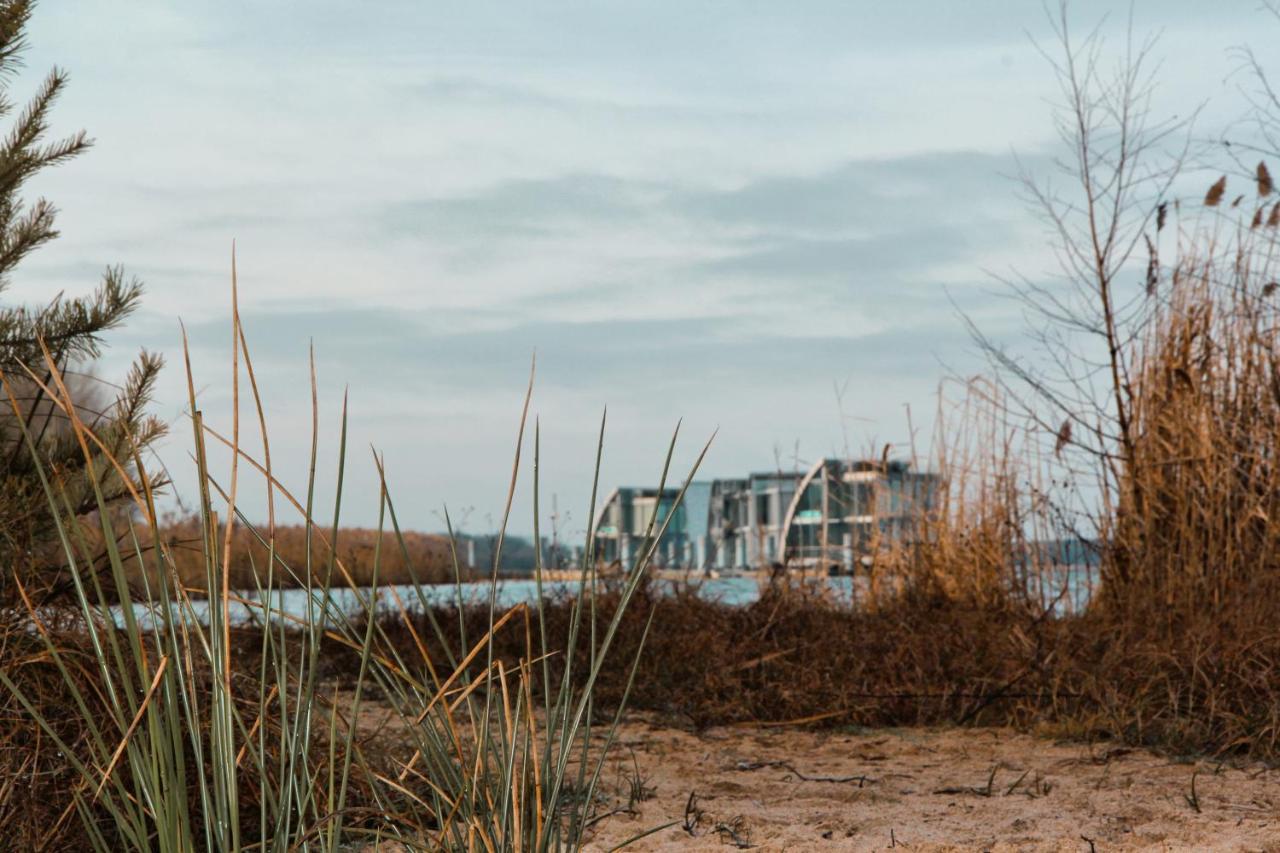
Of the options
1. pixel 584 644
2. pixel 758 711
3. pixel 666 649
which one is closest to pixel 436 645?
pixel 584 644

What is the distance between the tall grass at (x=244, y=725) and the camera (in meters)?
1.20

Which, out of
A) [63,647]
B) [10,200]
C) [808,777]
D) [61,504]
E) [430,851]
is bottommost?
[808,777]

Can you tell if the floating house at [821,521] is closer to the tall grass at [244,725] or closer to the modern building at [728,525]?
the modern building at [728,525]

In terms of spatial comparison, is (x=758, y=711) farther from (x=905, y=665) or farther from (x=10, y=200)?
(x=10, y=200)

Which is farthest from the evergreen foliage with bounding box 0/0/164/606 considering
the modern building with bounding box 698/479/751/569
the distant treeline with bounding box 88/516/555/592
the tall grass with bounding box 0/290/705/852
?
Answer: the modern building with bounding box 698/479/751/569

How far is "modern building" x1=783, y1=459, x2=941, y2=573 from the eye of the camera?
5801 millimetres

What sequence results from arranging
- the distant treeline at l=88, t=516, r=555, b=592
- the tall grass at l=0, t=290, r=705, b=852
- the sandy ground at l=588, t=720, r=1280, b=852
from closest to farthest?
the tall grass at l=0, t=290, r=705, b=852, the sandy ground at l=588, t=720, r=1280, b=852, the distant treeline at l=88, t=516, r=555, b=592

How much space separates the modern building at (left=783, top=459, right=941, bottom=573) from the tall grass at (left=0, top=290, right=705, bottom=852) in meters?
3.09

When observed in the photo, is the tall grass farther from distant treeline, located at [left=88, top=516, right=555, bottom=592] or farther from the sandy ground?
distant treeline, located at [left=88, top=516, right=555, bottom=592]

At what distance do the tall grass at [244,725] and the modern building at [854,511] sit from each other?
10.1 feet

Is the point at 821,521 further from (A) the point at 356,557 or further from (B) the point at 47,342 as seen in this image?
(B) the point at 47,342

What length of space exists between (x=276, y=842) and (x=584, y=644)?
300cm

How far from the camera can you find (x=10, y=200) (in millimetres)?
3027

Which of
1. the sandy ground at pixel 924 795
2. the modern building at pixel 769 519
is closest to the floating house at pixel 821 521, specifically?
the modern building at pixel 769 519
